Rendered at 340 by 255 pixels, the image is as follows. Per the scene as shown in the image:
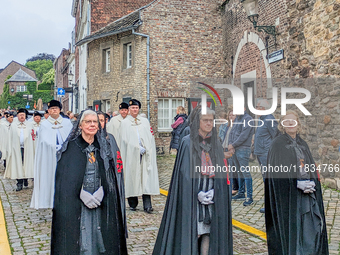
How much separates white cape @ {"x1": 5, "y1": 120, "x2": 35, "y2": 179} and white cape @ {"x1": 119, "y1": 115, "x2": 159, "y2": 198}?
3.96 meters

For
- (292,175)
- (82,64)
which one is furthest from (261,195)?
(82,64)

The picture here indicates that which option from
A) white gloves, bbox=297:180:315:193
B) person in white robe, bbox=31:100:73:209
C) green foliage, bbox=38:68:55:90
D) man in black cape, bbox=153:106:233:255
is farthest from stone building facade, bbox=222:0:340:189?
green foliage, bbox=38:68:55:90

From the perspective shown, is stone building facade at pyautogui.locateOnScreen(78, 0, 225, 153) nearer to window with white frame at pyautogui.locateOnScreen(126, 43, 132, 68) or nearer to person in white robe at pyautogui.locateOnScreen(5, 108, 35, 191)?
window with white frame at pyautogui.locateOnScreen(126, 43, 132, 68)

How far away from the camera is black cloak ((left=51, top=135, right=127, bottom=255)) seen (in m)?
3.90

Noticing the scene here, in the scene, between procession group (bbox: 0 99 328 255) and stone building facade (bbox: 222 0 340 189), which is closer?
procession group (bbox: 0 99 328 255)

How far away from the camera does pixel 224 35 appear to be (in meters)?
19.0

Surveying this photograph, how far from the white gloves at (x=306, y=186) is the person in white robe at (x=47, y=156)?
4.60 metres

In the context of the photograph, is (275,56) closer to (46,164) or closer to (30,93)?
(46,164)

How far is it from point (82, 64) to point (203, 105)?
23.6 meters

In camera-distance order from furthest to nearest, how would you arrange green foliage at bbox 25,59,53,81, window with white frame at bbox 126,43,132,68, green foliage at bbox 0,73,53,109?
1. green foliage at bbox 25,59,53,81
2. green foliage at bbox 0,73,53,109
3. window with white frame at bbox 126,43,132,68

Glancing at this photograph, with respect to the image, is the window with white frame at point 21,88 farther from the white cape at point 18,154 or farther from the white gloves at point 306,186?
the white gloves at point 306,186

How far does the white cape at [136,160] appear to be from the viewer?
7.72 metres

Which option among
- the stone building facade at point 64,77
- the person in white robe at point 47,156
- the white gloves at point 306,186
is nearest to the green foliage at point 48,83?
the stone building facade at point 64,77

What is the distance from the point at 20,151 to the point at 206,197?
341 inches
